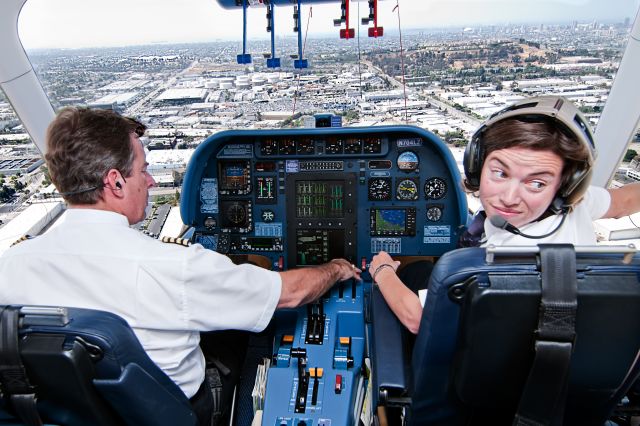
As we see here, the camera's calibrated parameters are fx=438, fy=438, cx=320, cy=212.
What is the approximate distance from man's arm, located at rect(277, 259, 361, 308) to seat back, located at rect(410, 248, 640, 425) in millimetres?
552

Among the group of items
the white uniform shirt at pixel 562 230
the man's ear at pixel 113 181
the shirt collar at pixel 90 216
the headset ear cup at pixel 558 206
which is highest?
the man's ear at pixel 113 181

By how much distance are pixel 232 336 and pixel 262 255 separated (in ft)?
2.67

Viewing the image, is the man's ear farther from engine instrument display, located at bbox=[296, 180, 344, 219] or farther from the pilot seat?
engine instrument display, located at bbox=[296, 180, 344, 219]

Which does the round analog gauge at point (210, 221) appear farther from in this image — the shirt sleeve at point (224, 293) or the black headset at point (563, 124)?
the black headset at point (563, 124)

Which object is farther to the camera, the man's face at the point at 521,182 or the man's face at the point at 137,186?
the man's face at the point at 137,186

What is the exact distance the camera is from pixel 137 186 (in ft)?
4.60

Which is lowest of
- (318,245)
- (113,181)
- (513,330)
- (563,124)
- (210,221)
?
(318,245)

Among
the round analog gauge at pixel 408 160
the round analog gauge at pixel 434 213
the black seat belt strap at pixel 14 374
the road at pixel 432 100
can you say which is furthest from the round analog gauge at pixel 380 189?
the black seat belt strap at pixel 14 374

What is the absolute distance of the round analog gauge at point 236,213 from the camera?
262 centimetres

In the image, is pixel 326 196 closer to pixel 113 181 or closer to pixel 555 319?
pixel 113 181

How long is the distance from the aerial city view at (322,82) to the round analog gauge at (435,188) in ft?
0.65

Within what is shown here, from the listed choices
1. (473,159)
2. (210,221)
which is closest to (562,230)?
(473,159)

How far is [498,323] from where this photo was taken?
3.00 ft

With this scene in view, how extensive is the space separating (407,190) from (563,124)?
4.86ft
